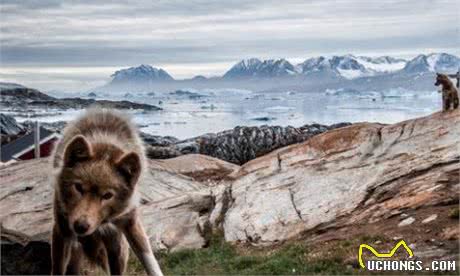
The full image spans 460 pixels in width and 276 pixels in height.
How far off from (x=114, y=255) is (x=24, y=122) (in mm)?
22049

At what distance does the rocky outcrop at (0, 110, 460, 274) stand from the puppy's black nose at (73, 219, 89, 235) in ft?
28.1

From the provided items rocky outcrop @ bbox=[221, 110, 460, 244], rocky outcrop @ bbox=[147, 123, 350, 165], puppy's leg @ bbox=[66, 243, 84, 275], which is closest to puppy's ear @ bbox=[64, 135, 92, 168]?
puppy's leg @ bbox=[66, 243, 84, 275]

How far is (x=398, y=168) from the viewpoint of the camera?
65.4ft

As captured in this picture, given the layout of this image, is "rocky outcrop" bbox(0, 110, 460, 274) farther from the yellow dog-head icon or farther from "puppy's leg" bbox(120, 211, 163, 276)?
"puppy's leg" bbox(120, 211, 163, 276)

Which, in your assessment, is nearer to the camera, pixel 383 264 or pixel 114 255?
pixel 114 255

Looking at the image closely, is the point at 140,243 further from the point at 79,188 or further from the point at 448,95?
the point at 448,95

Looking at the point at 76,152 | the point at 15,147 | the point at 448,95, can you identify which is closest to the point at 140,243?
the point at 76,152

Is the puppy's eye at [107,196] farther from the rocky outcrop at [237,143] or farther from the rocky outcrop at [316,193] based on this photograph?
the rocky outcrop at [237,143]

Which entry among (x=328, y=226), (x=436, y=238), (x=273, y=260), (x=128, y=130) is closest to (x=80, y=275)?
(x=128, y=130)

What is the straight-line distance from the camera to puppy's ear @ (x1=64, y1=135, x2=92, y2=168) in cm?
911

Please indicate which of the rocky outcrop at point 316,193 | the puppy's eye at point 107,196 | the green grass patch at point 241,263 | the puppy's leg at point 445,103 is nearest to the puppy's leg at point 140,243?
the puppy's eye at point 107,196

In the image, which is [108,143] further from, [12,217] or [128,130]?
[12,217]

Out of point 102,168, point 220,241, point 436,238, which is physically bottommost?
point 220,241

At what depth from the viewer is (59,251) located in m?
10.3
